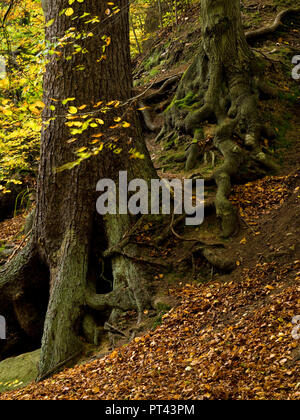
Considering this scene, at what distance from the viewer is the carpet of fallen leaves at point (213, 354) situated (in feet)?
10.3

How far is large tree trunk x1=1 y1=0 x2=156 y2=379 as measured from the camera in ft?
18.3

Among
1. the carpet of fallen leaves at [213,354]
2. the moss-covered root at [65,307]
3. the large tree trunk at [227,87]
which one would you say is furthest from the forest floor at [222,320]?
the large tree trunk at [227,87]

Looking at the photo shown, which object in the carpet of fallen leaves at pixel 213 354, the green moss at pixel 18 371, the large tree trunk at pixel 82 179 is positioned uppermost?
the large tree trunk at pixel 82 179

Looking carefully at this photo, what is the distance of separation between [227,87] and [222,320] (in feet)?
17.7

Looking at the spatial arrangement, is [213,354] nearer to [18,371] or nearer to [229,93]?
[18,371]

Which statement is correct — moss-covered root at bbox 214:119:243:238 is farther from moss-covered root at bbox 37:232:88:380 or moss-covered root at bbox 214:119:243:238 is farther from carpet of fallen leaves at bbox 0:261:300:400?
moss-covered root at bbox 37:232:88:380

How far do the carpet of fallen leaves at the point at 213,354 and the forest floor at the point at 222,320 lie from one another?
11 millimetres

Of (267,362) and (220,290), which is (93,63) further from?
(267,362)

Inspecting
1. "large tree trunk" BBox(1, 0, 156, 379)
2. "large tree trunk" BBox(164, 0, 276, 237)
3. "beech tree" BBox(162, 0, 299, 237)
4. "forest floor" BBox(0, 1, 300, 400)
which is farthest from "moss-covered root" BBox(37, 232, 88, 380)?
"large tree trunk" BBox(164, 0, 276, 237)

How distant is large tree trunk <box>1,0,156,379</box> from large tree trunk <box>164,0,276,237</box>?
2.34m

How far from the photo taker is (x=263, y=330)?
12.4ft

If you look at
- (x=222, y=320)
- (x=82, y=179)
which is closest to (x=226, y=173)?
(x=82, y=179)

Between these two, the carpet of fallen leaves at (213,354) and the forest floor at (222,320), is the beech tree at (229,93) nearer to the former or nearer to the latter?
the forest floor at (222,320)

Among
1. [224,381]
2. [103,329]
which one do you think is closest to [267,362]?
[224,381]
